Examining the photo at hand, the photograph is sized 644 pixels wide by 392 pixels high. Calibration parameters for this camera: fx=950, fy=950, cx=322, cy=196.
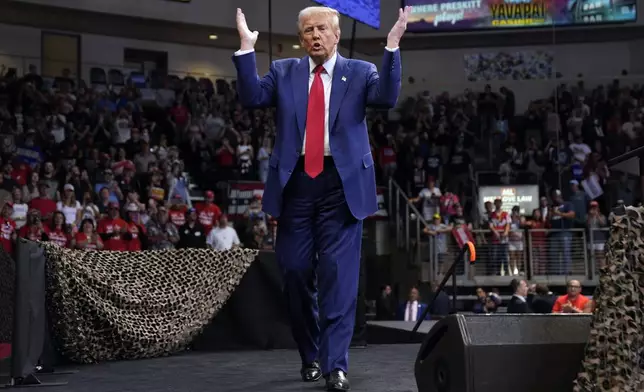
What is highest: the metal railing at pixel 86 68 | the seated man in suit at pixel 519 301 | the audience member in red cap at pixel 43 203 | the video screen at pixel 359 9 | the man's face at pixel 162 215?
the metal railing at pixel 86 68

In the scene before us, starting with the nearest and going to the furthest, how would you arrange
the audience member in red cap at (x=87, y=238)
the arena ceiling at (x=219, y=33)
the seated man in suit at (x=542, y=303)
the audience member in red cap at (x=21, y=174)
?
the seated man in suit at (x=542, y=303) → the audience member in red cap at (x=87, y=238) → the audience member in red cap at (x=21, y=174) → the arena ceiling at (x=219, y=33)

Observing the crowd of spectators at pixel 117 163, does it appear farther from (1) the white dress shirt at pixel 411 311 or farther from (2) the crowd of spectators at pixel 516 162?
(2) the crowd of spectators at pixel 516 162

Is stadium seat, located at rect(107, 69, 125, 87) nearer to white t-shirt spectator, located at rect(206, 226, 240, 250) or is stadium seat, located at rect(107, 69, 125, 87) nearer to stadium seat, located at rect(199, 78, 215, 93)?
stadium seat, located at rect(199, 78, 215, 93)

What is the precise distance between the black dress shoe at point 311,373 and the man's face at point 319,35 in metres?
1.49

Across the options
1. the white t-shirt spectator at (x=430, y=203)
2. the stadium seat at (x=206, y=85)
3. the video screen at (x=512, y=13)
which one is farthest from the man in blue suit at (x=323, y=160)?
the video screen at (x=512, y=13)

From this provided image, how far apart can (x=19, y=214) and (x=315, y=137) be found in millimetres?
9293

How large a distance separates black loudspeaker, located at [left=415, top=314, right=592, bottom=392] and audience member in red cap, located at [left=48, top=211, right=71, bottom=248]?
30.8 feet

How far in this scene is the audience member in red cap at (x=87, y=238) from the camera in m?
11.8

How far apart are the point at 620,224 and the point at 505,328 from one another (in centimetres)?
56

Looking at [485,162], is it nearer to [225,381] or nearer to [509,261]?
[509,261]

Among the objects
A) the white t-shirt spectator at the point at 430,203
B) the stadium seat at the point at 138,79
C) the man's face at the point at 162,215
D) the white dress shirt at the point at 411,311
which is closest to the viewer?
the man's face at the point at 162,215

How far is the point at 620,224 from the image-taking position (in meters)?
3.08

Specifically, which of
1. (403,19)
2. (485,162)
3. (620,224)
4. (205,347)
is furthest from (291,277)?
(485,162)

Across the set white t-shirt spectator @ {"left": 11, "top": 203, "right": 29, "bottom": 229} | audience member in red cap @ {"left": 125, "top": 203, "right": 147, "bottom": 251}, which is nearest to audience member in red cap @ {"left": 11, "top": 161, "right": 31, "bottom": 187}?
white t-shirt spectator @ {"left": 11, "top": 203, "right": 29, "bottom": 229}
